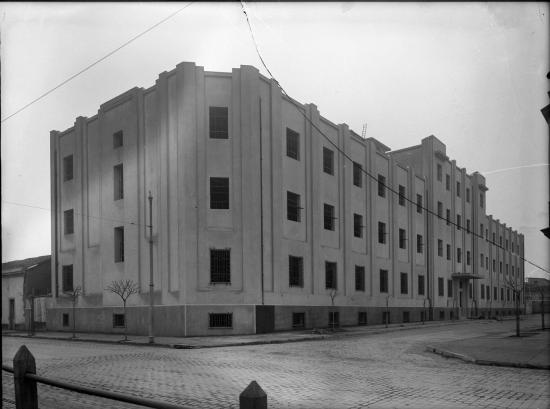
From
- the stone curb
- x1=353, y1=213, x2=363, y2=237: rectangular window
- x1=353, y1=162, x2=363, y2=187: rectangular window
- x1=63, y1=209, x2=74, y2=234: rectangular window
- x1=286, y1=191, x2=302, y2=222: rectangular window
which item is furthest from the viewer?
x1=353, y1=162, x2=363, y2=187: rectangular window

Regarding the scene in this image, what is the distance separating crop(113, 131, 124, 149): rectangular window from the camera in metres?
30.4

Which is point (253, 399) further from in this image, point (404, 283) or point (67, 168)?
point (404, 283)

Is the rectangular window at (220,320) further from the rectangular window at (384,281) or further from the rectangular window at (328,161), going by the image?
the rectangular window at (384,281)

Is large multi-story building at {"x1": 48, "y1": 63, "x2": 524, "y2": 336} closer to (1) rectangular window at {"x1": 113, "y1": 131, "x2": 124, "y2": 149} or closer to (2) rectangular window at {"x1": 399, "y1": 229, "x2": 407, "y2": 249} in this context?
(1) rectangular window at {"x1": 113, "y1": 131, "x2": 124, "y2": 149}

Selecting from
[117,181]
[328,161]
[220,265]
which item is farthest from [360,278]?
[117,181]

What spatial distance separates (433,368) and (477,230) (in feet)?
162

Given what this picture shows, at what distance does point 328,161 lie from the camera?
112 feet

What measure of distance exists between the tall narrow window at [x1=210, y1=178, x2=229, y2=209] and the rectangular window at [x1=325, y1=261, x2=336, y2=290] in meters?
9.21

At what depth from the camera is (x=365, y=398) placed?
888 centimetres

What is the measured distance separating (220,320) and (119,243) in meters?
8.24

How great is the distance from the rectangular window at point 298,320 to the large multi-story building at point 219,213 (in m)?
0.11

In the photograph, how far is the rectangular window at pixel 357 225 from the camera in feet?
121

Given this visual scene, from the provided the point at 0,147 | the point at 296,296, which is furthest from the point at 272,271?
the point at 0,147

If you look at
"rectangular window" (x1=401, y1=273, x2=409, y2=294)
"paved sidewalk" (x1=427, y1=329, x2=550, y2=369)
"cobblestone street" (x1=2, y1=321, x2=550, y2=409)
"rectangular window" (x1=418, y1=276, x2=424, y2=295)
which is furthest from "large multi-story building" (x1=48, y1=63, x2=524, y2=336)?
"cobblestone street" (x1=2, y1=321, x2=550, y2=409)
